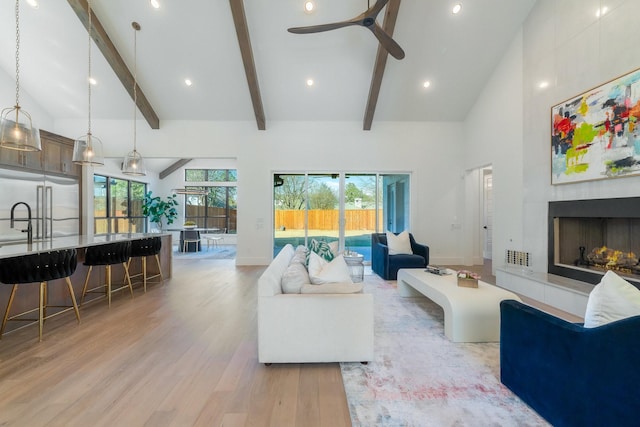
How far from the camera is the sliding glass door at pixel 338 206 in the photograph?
22.9 feet

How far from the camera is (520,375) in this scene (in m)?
1.90

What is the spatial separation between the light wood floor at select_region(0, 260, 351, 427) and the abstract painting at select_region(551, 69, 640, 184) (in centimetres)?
398

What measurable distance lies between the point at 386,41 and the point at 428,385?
391 centimetres

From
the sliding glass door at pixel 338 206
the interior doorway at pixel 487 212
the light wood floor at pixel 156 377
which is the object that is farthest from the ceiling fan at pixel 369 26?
the interior doorway at pixel 487 212

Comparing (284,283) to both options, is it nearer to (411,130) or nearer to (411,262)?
(411,262)

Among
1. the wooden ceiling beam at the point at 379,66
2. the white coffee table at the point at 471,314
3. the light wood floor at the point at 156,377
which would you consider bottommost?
the light wood floor at the point at 156,377

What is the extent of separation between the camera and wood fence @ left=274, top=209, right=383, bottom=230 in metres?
7.03

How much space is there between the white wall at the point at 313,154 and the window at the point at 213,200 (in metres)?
4.38

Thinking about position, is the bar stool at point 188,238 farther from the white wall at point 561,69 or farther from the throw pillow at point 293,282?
the white wall at point 561,69

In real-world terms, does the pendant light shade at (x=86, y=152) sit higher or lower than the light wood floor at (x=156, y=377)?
higher

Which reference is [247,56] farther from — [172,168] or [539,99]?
[172,168]

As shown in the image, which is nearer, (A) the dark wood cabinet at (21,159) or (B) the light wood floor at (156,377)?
(B) the light wood floor at (156,377)

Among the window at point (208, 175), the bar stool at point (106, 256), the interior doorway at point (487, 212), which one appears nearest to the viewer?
the bar stool at point (106, 256)

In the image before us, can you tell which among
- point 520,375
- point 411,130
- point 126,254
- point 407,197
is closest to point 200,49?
point 126,254
